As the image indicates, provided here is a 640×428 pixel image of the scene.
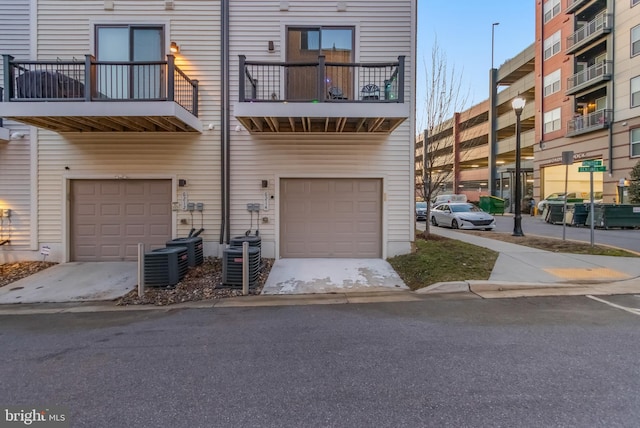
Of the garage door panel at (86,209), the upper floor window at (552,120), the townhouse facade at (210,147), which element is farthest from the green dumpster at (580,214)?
the garage door panel at (86,209)

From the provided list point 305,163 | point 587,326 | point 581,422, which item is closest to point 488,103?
point 305,163

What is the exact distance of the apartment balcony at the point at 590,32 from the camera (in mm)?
22594

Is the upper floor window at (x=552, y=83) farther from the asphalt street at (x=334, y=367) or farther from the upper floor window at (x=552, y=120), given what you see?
the asphalt street at (x=334, y=367)

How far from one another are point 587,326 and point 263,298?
5006mm

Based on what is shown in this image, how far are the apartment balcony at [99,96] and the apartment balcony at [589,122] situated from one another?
85.7 feet

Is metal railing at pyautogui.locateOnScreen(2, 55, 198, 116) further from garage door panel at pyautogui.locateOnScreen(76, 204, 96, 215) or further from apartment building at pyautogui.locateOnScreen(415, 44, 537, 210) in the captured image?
apartment building at pyautogui.locateOnScreen(415, 44, 537, 210)

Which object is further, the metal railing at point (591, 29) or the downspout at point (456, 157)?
the downspout at point (456, 157)

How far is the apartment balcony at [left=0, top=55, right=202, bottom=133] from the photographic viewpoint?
730 centimetres

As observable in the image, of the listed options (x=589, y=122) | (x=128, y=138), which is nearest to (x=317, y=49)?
(x=128, y=138)

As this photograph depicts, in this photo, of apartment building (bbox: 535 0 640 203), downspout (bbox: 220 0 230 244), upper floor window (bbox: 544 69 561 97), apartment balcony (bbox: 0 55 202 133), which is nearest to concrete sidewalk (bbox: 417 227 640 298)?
downspout (bbox: 220 0 230 244)

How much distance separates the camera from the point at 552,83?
28.4 meters

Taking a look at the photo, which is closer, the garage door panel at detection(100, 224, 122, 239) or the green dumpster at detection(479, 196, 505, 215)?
the garage door panel at detection(100, 224, 122, 239)

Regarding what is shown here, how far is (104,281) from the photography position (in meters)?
7.55

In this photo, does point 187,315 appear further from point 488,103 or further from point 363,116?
point 488,103
